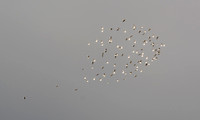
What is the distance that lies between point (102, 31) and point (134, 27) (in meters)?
4.31

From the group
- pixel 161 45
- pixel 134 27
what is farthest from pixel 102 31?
pixel 161 45

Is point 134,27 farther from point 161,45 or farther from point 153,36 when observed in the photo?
point 161,45

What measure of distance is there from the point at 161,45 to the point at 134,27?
244 inches

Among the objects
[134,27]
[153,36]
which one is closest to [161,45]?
[153,36]

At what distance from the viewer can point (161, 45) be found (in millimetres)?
43812

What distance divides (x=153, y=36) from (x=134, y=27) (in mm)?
3243

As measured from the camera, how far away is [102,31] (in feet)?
136

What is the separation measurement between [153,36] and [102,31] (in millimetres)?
6606

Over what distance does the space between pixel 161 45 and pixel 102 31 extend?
28.3 ft

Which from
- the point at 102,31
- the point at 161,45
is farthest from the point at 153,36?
the point at 102,31

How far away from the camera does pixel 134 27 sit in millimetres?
39688

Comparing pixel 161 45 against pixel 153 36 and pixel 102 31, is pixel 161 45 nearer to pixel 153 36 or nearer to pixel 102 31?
pixel 153 36

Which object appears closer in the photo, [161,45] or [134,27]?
[134,27]
